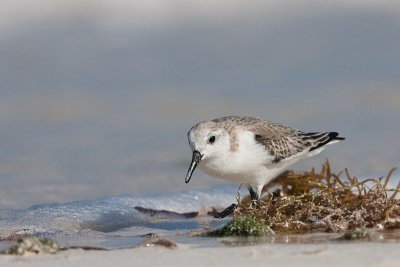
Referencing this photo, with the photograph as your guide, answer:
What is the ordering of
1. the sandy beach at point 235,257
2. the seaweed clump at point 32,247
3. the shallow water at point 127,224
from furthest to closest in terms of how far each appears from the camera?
the shallow water at point 127,224
the seaweed clump at point 32,247
the sandy beach at point 235,257

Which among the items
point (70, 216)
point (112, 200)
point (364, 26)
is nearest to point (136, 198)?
point (112, 200)

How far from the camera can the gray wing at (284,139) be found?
7555 millimetres

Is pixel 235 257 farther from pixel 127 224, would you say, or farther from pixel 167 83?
pixel 167 83

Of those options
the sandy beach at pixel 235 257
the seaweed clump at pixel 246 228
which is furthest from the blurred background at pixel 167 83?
the sandy beach at pixel 235 257

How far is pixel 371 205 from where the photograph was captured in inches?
260

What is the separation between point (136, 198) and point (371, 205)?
2418 mm

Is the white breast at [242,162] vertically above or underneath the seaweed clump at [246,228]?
above

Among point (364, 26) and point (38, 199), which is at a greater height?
point (364, 26)

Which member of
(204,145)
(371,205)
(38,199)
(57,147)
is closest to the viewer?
(371,205)

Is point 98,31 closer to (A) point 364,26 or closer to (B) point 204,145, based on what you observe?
(A) point 364,26

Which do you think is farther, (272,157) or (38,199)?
(38,199)

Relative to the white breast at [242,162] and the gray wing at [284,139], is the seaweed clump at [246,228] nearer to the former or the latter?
the white breast at [242,162]

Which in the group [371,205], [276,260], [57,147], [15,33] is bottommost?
[276,260]

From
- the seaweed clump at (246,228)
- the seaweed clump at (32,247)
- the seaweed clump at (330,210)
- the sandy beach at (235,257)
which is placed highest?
the seaweed clump at (330,210)
